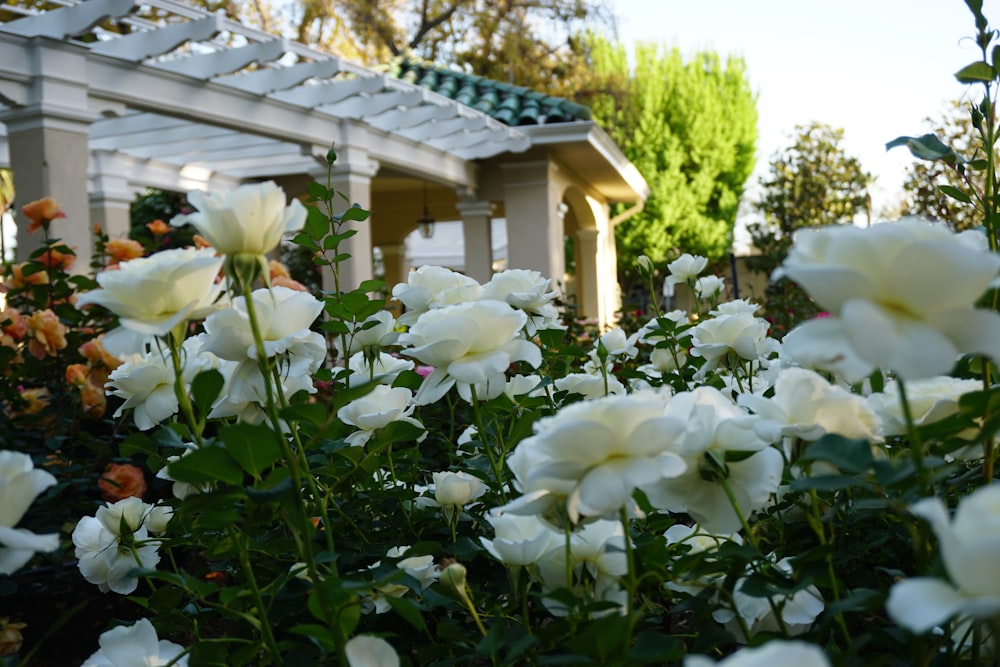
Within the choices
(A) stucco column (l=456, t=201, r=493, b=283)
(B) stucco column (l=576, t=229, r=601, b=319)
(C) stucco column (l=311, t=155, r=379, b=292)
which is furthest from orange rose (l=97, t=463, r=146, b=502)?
(B) stucco column (l=576, t=229, r=601, b=319)

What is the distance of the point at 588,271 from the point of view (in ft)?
40.6

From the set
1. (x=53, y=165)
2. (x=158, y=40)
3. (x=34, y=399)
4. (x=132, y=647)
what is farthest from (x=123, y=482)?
(x=158, y=40)

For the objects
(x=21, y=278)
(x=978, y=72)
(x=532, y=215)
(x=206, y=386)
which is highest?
(x=532, y=215)

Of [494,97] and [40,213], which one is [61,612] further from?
[494,97]

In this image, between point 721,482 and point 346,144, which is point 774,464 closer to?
point 721,482

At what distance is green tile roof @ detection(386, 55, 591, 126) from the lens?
859 centimetres

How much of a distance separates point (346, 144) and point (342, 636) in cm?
670

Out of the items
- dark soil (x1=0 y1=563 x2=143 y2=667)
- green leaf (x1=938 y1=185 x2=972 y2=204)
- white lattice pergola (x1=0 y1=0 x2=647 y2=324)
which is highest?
white lattice pergola (x1=0 y1=0 x2=647 y2=324)

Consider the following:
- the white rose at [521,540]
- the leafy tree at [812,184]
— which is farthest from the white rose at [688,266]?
the leafy tree at [812,184]

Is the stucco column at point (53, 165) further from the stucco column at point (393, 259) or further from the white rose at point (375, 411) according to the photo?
the stucco column at point (393, 259)

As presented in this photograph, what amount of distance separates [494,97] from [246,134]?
9.81 ft

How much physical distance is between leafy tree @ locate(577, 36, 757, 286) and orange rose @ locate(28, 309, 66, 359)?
49.0 ft

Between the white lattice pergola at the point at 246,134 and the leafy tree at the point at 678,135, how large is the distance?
16.5 feet

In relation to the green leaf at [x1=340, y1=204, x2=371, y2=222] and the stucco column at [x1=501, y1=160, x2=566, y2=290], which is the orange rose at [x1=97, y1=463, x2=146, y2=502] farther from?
the stucco column at [x1=501, y1=160, x2=566, y2=290]
